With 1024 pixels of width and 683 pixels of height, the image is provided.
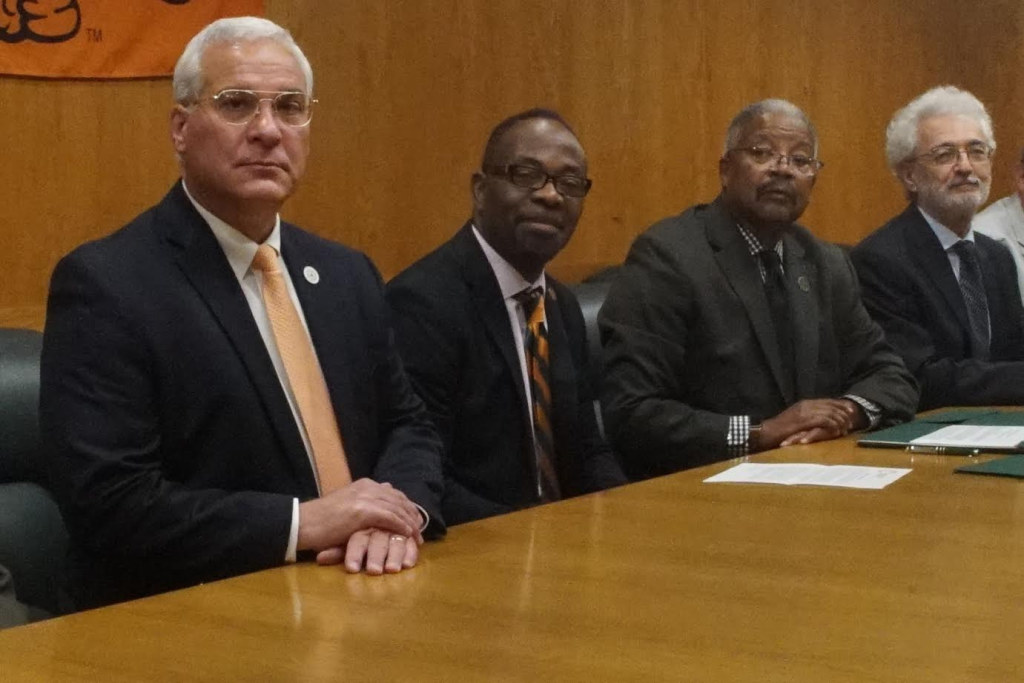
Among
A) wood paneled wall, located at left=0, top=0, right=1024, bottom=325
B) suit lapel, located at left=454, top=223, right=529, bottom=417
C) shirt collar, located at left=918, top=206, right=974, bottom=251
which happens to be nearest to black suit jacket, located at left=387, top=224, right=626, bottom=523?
suit lapel, located at left=454, top=223, right=529, bottom=417

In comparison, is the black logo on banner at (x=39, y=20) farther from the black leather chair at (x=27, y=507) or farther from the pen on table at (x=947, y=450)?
the pen on table at (x=947, y=450)

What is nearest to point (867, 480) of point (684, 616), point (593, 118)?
point (684, 616)

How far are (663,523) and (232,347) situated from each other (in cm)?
74

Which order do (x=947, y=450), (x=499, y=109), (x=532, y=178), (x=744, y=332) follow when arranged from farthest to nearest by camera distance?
1. (x=499, y=109)
2. (x=744, y=332)
3. (x=532, y=178)
4. (x=947, y=450)

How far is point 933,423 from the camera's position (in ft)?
10.7

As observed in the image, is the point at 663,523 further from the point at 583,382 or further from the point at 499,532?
the point at 583,382

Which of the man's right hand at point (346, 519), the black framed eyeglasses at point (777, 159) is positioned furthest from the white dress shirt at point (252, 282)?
the black framed eyeglasses at point (777, 159)

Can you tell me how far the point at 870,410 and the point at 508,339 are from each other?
913 millimetres

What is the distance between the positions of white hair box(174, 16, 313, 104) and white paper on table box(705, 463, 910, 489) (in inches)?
44.2

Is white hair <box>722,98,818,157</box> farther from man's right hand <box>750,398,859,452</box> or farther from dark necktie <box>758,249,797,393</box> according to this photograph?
man's right hand <box>750,398,859,452</box>

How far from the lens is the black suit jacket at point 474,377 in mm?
2910

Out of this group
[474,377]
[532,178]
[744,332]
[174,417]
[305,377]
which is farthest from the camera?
[744,332]

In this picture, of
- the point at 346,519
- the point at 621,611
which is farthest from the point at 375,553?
the point at 621,611

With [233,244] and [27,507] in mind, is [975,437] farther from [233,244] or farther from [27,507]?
[27,507]
